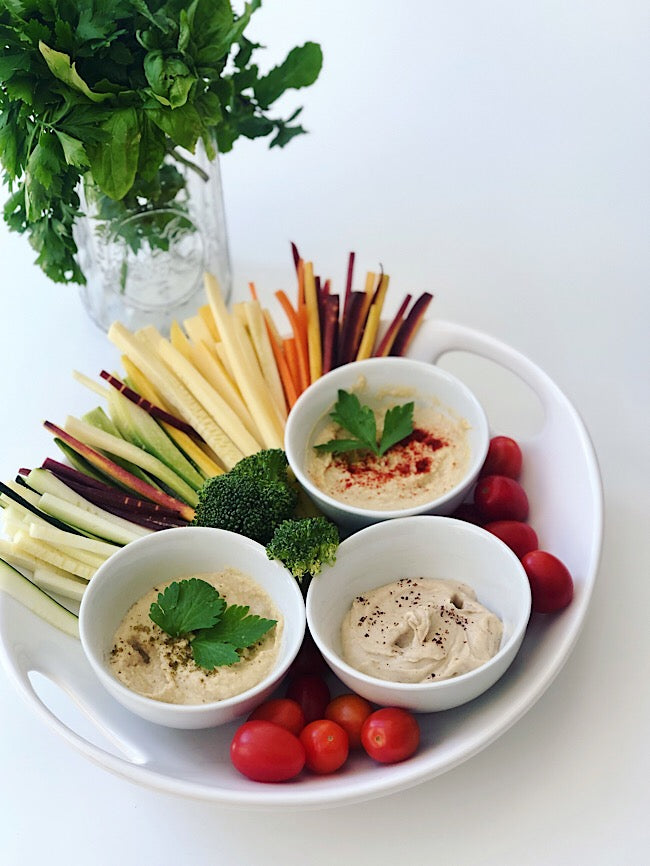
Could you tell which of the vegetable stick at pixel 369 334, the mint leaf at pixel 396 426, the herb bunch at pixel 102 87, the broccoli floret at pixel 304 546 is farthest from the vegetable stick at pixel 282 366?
the broccoli floret at pixel 304 546

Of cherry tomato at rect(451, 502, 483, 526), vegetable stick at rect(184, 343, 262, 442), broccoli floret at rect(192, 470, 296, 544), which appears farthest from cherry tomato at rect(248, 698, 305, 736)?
vegetable stick at rect(184, 343, 262, 442)

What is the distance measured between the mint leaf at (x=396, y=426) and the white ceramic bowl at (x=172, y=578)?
56cm

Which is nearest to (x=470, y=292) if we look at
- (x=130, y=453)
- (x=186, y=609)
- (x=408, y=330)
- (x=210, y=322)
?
(x=408, y=330)

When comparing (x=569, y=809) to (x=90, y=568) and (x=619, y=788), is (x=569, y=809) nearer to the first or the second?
(x=619, y=788)

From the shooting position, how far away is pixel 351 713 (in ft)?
8.85

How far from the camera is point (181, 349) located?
11.4ft

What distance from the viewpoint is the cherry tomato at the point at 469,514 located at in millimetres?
3137

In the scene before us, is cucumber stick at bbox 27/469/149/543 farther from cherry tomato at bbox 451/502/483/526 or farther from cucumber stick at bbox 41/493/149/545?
cherry tomato at bbox 451/502/483/526

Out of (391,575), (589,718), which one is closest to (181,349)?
(391,575)

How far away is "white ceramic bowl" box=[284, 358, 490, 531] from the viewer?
9.99 ft

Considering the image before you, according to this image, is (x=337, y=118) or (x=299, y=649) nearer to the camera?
(x=299, y=649)

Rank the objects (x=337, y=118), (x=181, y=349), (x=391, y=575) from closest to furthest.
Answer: (x=391, y=575) → (x=181, y=349) → (x=337, y=118)

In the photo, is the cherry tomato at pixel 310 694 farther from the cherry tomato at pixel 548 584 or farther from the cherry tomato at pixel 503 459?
the cherry tomato at pixel 503 459

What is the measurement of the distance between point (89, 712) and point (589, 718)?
1283 mm
